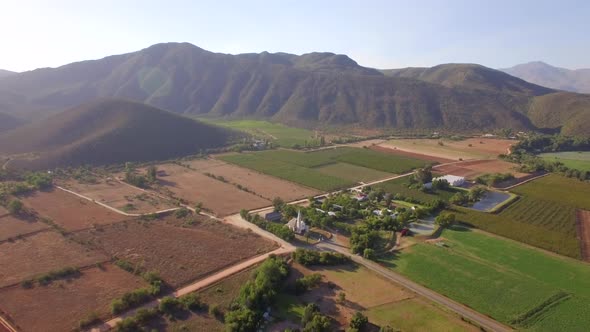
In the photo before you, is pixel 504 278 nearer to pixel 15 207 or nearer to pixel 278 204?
pixel 278 204

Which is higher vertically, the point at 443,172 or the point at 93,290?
the point at 443,172

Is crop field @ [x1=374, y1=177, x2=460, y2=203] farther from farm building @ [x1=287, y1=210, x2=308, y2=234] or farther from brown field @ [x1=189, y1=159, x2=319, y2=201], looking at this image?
farm building @ [x1=287, y1=210, x2=308, y2=234]

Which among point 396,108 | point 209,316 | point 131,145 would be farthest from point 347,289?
point 396,108

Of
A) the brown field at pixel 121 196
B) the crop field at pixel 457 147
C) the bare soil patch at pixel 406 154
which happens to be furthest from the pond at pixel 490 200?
the brown field at pixel 121 196

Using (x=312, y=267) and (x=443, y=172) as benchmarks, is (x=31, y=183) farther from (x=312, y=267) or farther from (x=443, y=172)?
(x=443, y=172)

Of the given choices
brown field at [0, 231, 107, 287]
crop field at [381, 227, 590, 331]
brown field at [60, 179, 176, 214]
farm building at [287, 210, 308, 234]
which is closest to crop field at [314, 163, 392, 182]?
farm building at [287, 210, 308, 234]

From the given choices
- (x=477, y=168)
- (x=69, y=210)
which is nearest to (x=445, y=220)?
(x=477, y=168)
